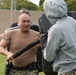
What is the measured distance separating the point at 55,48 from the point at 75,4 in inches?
1253

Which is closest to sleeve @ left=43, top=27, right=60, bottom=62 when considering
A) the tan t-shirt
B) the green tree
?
the tan t-shirt

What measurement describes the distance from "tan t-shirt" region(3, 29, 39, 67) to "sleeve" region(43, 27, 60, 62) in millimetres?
1294

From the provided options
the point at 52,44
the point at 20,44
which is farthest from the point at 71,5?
the point at 52,44

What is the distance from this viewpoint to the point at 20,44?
5.42m

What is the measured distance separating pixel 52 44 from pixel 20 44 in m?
1.41

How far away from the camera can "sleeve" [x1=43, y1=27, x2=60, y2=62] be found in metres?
4.03

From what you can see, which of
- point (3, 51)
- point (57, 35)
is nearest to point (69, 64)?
point (57, 35)

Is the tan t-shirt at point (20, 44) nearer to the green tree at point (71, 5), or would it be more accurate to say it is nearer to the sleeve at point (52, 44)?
the sleeve at point (52, 44)

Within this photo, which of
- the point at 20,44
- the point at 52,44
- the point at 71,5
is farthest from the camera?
the point at 71,5

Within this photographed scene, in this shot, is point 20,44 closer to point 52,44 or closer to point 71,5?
point 52,44

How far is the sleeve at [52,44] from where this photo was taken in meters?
4.03

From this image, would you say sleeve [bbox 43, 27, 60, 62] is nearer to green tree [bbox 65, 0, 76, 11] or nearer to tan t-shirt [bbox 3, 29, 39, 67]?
tan t-shirt [bbox 3, 29, 39, 67]

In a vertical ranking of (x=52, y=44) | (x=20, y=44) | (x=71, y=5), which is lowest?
(x=71, y=5)

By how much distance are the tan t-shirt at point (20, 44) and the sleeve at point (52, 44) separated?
4.25ft
